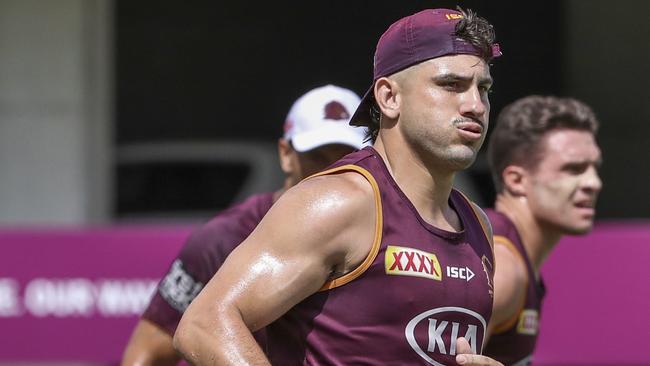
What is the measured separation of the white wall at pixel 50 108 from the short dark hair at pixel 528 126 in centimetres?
442

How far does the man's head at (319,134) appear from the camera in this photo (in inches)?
193

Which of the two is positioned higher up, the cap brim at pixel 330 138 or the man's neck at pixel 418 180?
the man's neck at pixel 418 180

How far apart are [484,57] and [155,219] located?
5888 mm

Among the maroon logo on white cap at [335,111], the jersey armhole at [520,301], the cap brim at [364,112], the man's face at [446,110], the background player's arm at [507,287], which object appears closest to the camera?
the man's face at [446,110]

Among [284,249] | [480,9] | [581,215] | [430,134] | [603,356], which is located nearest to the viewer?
[284,249]

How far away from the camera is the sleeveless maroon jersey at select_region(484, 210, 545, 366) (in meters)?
4.66

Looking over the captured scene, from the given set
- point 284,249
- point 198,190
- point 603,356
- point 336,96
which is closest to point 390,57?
point 284,249

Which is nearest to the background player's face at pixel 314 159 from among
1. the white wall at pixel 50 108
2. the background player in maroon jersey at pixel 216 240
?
the background player in maroon jersey at pixel 216 240

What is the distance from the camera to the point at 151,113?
364 inches

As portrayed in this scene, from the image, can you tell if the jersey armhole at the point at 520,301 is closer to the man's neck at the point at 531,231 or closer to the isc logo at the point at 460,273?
the man's neck at the point at 531,231

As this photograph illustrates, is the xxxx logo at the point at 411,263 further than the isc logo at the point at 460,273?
No

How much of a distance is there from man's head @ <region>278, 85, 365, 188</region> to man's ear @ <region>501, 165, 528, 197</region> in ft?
2.29

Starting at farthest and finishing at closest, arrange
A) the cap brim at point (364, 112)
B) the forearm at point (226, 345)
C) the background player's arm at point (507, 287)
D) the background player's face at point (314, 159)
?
1. the background player's face at point (314, 159)
2. the background player's arm at point (507, 287)
3. the cap brim at point (364, 112)
4. the forearm at point (226, 345)

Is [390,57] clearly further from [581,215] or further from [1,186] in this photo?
[1,186]
